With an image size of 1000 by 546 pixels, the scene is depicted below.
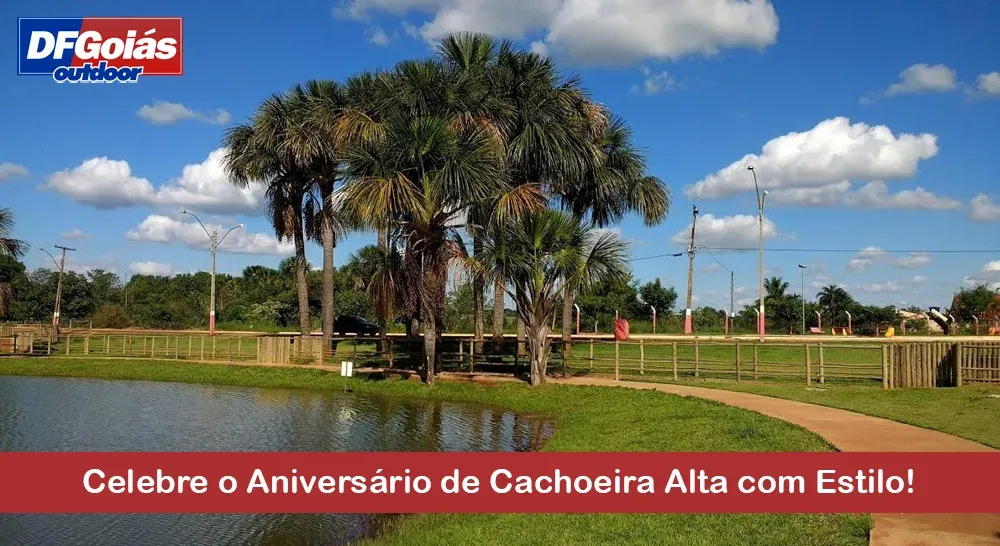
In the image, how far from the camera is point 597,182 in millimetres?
30703

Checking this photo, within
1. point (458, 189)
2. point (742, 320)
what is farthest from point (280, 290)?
point (458, 189)

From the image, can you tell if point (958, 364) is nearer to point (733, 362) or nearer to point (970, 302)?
point (733, 362)

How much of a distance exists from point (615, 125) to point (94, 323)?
5334 cm

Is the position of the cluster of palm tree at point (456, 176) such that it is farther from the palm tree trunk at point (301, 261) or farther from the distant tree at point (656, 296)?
the distant tree at point (656, 296)

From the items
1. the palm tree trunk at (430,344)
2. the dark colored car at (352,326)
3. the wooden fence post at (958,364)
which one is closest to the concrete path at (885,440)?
the palm tree trunk at (430,344)

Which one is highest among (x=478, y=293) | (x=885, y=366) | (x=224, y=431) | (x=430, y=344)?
(x=478, y=293)

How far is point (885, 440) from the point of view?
11969 mm

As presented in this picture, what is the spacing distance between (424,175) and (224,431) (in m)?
10.3

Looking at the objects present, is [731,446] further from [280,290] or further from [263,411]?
[280,290]

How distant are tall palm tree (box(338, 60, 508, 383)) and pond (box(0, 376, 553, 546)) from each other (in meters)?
4.39

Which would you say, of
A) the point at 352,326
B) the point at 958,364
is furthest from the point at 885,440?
the point at 352,326

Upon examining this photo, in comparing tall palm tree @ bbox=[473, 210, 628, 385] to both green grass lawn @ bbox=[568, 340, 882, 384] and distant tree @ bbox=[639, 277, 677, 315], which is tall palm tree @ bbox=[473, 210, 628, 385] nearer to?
green grass lawn @ bbox=[568, 340, 882, 384]

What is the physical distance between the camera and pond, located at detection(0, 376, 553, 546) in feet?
33.0

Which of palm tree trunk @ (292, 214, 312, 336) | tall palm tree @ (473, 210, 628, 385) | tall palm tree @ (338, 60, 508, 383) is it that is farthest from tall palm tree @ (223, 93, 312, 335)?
tall palm tree @ (473, 210, 628, 385)
